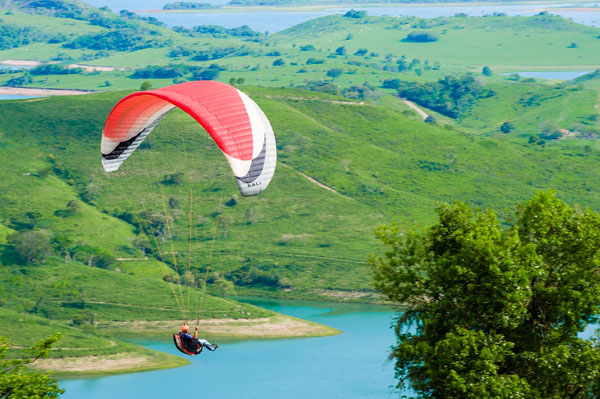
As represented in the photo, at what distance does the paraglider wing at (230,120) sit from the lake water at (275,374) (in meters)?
23.9

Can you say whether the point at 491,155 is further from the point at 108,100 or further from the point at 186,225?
the point at 108,100

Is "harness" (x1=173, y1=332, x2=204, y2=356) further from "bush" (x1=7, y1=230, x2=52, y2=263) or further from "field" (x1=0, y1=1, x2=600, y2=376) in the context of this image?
"bush" (x1=7, y1=230, x2=52, y2=263)

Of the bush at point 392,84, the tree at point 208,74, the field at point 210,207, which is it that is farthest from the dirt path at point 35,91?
the field at point 210,207

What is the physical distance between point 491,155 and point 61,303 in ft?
192

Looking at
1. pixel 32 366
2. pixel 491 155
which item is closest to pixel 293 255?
pixel 32 366

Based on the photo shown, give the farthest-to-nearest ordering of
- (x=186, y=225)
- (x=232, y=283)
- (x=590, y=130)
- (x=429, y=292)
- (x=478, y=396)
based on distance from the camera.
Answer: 1. (x=590, y=130)
2. (x=186, y=225)
3. (x=232, y=283)
4. (x=429, y=292)
5. (x=478, y=396)

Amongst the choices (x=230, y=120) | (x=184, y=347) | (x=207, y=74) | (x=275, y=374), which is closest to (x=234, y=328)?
Result: (x=275, y=374)

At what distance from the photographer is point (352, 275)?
76812 mm

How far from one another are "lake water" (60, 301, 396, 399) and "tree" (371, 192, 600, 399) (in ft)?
73.1

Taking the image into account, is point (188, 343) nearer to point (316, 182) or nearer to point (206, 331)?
point (206, 331)

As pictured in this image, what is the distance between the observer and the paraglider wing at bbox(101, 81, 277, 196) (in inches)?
960

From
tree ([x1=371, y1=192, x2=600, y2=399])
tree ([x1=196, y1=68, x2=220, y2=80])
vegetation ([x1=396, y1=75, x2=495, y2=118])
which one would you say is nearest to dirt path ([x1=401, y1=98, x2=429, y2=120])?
vegetation ([x1=396, y1=75, x2=495, y2=118])

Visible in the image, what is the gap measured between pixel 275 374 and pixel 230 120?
3262 centimetres

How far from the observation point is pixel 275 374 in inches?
2162
